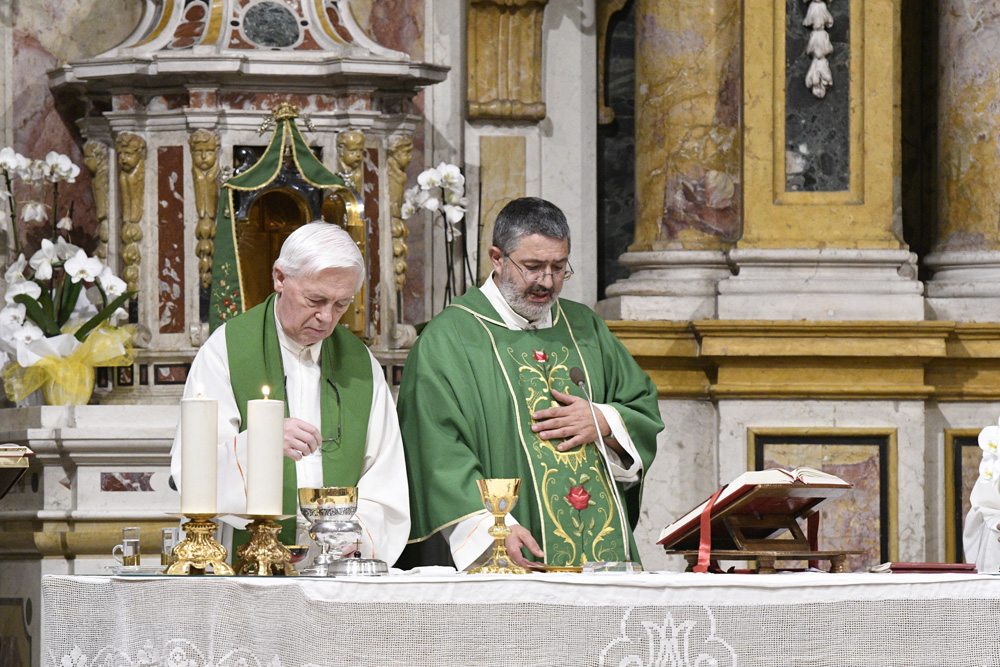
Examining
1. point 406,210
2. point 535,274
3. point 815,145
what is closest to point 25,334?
point 406,210

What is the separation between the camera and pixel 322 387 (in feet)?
14.2

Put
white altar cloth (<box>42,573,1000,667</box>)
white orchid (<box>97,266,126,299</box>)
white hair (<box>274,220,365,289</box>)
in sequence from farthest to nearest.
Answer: white orchid (<box>97,266,126,299</box>) → white hair (<box>274,220,365,289</box>) → white altar cloth (<box>42,573,1000,667</box>)

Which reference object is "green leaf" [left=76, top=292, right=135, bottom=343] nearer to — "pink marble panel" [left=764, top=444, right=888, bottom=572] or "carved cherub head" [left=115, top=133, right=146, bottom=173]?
"carved cherub head" [left=115, top=133, right=146, bottom=173]

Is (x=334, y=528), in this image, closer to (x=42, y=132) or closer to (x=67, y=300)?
(x=67, y=300)

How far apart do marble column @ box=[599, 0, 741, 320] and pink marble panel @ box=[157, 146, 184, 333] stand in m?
1.73

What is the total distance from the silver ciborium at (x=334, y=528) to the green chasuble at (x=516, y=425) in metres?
0.78

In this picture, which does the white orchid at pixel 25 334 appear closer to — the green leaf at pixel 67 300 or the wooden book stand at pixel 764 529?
the green leaf at pixel 67 300

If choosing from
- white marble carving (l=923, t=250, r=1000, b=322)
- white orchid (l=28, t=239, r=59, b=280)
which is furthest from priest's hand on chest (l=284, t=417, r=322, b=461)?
white marble carving (l=923, t=250, r=1000, b=322)

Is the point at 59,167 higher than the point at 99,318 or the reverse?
higher

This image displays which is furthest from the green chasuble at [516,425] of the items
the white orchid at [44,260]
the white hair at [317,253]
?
the white orchid at [44,260]

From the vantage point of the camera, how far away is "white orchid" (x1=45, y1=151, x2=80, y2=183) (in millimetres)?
6207

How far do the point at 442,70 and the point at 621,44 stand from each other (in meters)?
1.32

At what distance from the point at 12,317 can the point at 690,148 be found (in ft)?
8.76

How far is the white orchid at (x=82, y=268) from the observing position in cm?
589
